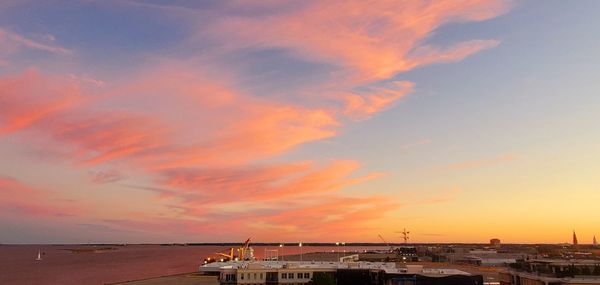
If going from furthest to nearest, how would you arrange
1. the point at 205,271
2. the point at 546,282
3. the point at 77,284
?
the point at 77,284
the point at 205,271
the point at 546,282

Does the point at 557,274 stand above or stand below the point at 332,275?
above

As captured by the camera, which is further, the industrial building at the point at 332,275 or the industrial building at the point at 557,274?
the industrial building at the point at 332,275

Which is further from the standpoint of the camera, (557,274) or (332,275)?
Result: (332,275)

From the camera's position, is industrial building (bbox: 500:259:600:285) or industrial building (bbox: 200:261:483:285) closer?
industrial building (bbox: 500:259:600:285)

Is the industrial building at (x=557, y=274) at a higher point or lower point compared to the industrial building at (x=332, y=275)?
higher

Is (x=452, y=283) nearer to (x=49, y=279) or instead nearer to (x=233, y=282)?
(x=233, y=282)

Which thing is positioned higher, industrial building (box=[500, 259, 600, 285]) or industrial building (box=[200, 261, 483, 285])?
industrial building (box=[500, 259, 600, 285])

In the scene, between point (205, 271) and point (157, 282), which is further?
point (205, 271)

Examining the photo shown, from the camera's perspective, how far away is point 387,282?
88.6m

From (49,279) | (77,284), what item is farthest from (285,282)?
(49,279)

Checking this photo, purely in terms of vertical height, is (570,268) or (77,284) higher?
(570,268)

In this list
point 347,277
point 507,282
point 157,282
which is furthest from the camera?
point 157,282

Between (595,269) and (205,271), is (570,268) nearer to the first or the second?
(595,269)

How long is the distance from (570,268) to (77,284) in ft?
545
